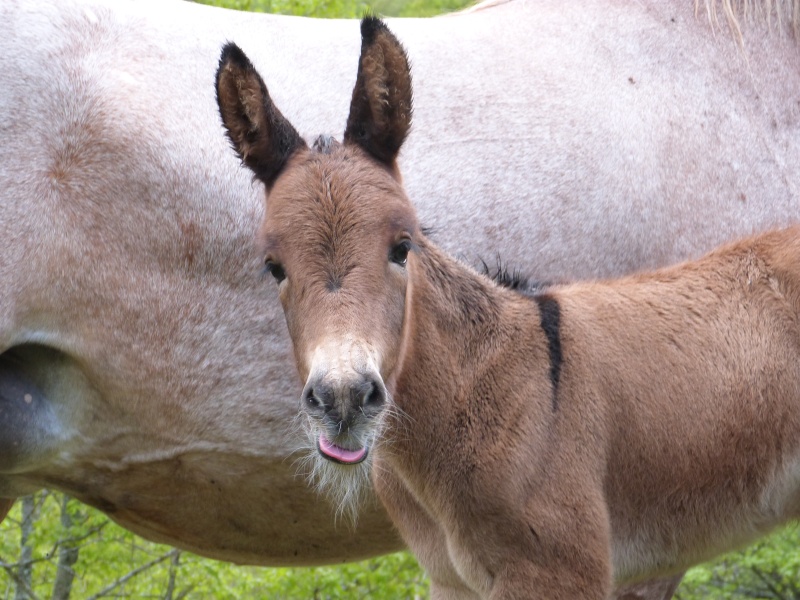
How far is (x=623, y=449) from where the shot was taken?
442 cm

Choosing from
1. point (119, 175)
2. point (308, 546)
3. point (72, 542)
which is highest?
point (119, 175)

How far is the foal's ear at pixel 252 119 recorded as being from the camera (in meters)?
4.08

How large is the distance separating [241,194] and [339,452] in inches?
64.1

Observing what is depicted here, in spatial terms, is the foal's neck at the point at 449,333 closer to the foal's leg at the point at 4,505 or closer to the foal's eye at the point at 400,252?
the foal's eye at the point at 400,252

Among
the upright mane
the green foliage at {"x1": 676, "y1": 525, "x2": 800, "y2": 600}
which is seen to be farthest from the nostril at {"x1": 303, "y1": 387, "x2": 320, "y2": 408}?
the green foliage at {"x1": 676, "y1": 525, "x2": 800, "y2": 600}

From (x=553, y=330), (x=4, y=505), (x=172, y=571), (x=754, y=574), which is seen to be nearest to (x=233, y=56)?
(x=553, y=330)

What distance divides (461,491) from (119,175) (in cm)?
196

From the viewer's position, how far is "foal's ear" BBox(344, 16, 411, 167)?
4.12 metres

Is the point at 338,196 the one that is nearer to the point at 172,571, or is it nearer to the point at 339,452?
the point at 339,452

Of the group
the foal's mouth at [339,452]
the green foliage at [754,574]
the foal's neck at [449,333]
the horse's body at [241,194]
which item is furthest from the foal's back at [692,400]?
the green foliage at [754,574]

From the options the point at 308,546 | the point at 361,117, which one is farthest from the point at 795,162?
the point at 308,546

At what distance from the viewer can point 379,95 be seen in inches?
163

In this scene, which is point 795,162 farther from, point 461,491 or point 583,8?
point 461,491

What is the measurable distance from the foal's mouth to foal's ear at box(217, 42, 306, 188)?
1.04 meters
